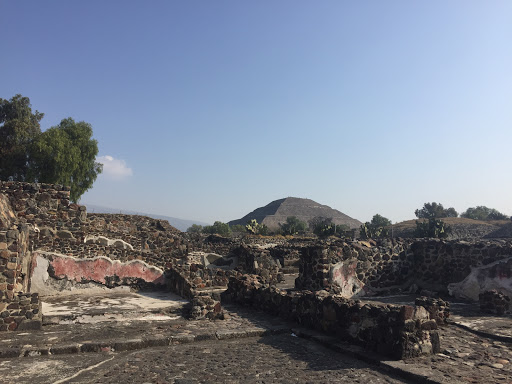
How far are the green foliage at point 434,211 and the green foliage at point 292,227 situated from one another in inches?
880

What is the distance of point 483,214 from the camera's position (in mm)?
68375

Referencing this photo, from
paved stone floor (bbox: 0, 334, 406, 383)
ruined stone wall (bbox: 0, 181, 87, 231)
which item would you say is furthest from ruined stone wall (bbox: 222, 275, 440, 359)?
ruined stone wall (bbox: 0, 181, 87, 231)

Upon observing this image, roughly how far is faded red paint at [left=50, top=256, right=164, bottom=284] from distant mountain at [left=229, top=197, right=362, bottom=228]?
66479mm

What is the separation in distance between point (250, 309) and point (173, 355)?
122 inches

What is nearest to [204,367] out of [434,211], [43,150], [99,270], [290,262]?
[99,270]

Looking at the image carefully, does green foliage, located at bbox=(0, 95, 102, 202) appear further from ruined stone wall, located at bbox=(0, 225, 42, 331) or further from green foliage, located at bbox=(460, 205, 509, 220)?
green foliage, located at bbox=(460, 205, 509, 220)

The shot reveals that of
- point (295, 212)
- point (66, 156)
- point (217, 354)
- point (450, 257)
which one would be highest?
point (295, 212)

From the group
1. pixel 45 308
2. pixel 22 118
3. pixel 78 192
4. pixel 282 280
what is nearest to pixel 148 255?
pixel 45 308

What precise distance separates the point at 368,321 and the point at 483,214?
7366 cm

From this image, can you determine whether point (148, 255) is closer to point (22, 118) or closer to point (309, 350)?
point (309, 350)

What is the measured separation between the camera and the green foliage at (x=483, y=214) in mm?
66500

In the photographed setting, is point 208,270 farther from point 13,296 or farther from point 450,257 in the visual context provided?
point 450,257

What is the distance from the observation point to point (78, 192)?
3066 centimetres

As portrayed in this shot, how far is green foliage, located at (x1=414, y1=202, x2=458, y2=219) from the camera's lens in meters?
68.1
